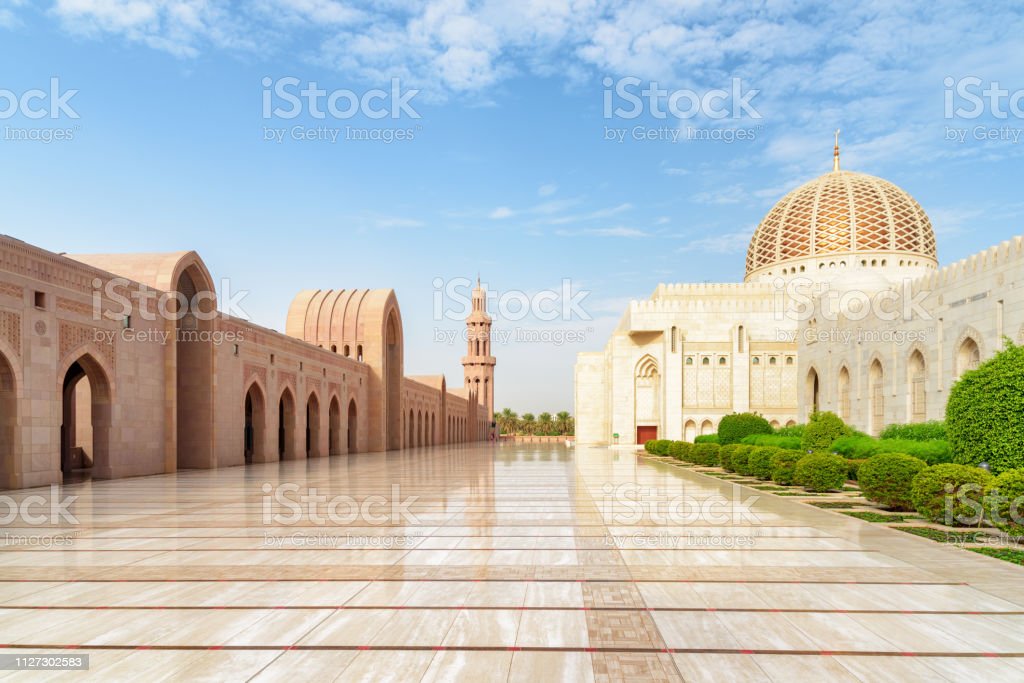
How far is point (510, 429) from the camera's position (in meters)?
85.5

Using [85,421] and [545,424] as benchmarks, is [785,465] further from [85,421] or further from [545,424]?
[545,424]

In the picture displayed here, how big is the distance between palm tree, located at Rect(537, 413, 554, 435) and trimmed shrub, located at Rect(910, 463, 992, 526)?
73816 millimetres

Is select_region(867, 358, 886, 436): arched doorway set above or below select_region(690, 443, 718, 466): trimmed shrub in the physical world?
above

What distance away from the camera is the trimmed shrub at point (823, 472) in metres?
11.6

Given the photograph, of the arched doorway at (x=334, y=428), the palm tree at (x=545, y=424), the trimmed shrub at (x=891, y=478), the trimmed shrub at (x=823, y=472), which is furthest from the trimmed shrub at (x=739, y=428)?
the palm tree at (x=545, y=424)

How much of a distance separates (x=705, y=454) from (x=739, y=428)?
560cm

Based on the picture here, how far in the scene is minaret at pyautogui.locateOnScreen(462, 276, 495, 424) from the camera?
210 feet

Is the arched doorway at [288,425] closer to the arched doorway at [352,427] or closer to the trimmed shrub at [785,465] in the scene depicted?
the arched doorway at [352,427]

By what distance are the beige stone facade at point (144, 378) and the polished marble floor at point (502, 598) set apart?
4327 mm

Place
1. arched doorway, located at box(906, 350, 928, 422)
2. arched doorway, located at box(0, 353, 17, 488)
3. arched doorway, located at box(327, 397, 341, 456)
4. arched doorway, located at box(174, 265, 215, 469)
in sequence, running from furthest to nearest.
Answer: arched doorway, located at box(327, 397, 341, 456)
arched doorway, located at box(906, 350, 928, 422)
arched doorway, located at box(174, 265, 215, 469)
arched doorway, located at box(0, 353, 17, 488)

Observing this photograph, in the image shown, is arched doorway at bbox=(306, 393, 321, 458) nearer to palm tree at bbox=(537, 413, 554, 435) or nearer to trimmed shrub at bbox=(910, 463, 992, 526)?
trimmed shrub at bbox=(910, 463, 992, 526)

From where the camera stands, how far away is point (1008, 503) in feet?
21.5

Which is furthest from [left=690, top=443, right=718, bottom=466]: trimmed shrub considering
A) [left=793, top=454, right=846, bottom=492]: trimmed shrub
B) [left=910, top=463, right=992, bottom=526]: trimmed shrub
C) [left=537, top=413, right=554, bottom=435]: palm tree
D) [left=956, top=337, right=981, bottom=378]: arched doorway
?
[left=537, top=413, right=554, bottom=435]: palm tree

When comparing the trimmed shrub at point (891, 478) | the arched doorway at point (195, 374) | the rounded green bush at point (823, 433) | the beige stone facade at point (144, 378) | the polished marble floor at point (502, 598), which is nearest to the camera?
the polished marble floor at point (502, 598)
